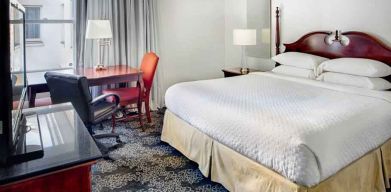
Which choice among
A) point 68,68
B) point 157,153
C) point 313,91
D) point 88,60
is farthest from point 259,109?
point 68,68

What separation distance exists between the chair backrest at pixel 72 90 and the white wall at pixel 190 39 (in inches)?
84.3

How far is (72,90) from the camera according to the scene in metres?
3.04

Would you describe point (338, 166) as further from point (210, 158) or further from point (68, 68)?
point (68, 68)

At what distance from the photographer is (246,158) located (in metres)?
2.30

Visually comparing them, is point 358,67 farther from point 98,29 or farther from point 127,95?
point 98,29

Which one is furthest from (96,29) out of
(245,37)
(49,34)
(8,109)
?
(8,109)

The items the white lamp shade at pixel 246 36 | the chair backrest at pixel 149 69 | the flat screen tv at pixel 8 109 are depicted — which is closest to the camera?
the flat screen tv at pixel 8 109

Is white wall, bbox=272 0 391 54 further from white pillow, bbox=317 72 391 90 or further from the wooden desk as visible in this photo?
the wooden desk

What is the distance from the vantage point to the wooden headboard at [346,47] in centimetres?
346

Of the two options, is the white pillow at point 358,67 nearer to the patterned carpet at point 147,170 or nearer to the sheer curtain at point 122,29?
the patterned carpet at point 147,170

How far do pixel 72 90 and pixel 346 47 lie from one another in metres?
3.15

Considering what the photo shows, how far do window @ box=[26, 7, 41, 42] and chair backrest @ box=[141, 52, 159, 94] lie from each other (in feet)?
5.09

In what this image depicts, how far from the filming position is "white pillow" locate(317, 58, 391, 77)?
3207mm

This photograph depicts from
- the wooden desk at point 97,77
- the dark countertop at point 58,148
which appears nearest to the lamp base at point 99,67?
the wooden desk at point 97,77
